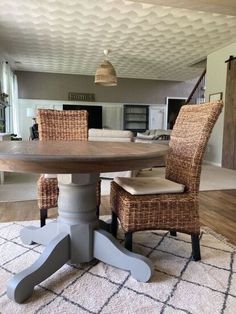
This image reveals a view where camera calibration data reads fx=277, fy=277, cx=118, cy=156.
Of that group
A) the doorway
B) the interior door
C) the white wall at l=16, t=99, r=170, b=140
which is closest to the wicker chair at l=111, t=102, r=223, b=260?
the interior door

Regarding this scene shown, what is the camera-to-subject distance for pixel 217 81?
20.1 feet

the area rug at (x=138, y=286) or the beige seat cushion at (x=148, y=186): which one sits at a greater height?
the beige seat cushion at (x=148, y=186)

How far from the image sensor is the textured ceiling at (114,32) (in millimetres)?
4211

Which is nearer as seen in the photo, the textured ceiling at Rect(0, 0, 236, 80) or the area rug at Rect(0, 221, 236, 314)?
the area rug at Rect(0, 221, 236, 314)

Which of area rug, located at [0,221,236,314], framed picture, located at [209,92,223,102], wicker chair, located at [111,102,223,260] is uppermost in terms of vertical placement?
framed picture, located at [209,92,223,102]

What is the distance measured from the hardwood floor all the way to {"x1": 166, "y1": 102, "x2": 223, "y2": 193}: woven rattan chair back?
0.66 meters

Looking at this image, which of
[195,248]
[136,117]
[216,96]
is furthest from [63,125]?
[136,117]

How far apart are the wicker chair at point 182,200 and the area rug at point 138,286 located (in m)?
0.16

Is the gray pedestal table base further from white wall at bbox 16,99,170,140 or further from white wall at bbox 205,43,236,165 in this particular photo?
white wall at bbox 16,99,170,140

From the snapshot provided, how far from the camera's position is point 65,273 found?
1.48 meters

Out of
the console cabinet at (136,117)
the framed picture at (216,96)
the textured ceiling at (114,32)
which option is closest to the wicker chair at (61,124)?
the textured ceiling at (114,32)

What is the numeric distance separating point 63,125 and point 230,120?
4259 millimetres

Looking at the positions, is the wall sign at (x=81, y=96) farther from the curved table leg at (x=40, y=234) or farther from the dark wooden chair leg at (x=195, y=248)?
the dark wooden chair leg at (x=195, y=248)

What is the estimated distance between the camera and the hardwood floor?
88.8 inches
